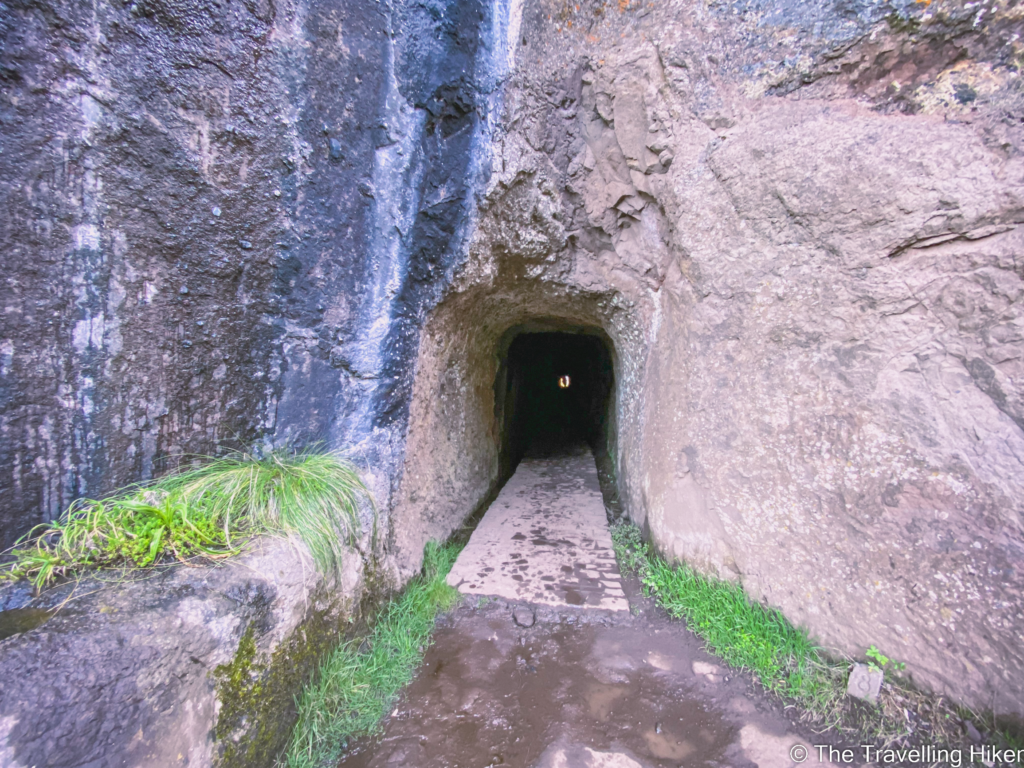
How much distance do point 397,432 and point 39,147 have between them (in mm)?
1920

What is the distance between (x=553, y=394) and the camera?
32.0 ft

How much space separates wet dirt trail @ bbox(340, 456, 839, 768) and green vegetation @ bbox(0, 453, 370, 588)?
33.9 inches

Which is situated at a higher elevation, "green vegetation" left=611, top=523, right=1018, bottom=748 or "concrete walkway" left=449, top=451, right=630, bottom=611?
"green vegetation" left=611, top=523, right=1018, bottom=748

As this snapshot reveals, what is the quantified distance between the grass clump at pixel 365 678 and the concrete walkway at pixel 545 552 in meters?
0.38

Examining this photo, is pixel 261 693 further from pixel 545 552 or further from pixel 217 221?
pixel 545 552

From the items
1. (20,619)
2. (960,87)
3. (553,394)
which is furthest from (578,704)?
(553,394)

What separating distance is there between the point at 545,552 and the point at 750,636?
150 cm

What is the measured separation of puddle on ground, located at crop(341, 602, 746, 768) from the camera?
179cm

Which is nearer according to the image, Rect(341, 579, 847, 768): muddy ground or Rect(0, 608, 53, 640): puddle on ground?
Rect(0, 608, 53, 640): puddle on ground

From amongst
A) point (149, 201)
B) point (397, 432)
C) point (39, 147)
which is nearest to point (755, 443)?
point (397, 432)

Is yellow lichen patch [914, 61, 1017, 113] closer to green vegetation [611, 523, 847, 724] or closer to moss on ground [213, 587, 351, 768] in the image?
green vegetation [611, 523, 847, 724]

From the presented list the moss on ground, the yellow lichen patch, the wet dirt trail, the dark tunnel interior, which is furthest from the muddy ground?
the dark tunnel interior

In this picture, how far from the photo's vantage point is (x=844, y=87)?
2172 mm

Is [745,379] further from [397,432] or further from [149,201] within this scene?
[149,201]
